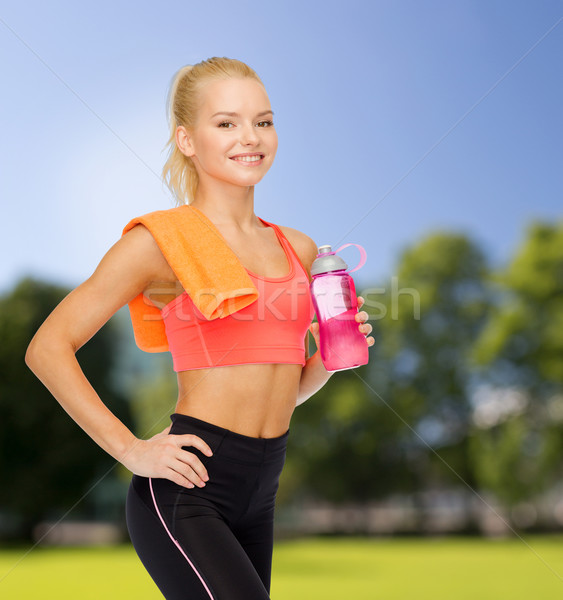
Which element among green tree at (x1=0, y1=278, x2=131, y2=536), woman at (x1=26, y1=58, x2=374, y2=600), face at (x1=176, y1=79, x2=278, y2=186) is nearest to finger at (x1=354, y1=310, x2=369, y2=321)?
woman at (x1=26, y1=58, x2=374, y2=600)

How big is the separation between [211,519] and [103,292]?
70 cm

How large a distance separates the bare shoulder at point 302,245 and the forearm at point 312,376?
1.06ft

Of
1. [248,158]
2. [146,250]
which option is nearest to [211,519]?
[146,250]

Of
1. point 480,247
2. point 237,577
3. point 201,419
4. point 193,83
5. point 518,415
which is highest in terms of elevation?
point 193,83

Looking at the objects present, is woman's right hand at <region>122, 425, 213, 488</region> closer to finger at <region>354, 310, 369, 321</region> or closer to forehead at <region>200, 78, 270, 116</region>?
finger at <region>354, 310, 369, 321</region>

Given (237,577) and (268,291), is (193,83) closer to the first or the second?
(268,291)

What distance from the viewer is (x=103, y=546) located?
17875 mm

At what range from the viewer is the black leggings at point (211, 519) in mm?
1769

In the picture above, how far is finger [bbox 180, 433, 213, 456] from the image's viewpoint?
188 centimetres

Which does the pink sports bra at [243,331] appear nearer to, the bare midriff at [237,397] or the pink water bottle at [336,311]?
the bare midriff at [237,397]

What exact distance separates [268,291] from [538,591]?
42.6 ft

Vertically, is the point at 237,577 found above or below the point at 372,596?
above

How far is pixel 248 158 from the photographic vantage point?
7.04ft

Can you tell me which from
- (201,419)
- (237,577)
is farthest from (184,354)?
(237,577)
